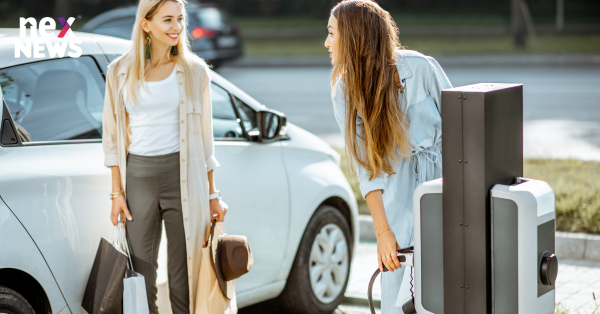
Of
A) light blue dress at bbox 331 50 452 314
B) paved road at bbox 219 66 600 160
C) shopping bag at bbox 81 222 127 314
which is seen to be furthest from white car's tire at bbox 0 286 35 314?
paved road at bbox 219 66 600 160

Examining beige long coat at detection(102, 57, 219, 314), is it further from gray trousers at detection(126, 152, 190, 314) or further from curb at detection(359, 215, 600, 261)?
curb at detection(359, 215, 600, 261)

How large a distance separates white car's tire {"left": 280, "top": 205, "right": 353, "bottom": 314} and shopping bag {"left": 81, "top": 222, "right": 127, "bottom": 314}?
1.44m

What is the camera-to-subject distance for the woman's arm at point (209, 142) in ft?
10.9

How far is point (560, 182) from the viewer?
6484 mm

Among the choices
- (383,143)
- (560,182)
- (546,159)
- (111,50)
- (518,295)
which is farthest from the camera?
(546,159)

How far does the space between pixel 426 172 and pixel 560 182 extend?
417 centimetres

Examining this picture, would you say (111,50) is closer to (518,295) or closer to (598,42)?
(518,295)

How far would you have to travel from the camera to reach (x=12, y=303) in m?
2.85

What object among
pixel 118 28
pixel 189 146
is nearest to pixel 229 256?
pixel 189 146

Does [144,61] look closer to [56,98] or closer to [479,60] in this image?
[56,98]

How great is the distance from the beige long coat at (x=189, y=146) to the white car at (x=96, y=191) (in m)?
0.16

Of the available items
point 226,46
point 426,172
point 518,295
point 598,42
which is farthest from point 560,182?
point 598,42

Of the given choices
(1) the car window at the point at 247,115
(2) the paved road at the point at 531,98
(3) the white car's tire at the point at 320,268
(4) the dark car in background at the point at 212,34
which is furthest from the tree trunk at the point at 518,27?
(1) the car window at the point at 247,115

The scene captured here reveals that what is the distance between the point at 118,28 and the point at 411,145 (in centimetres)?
762
